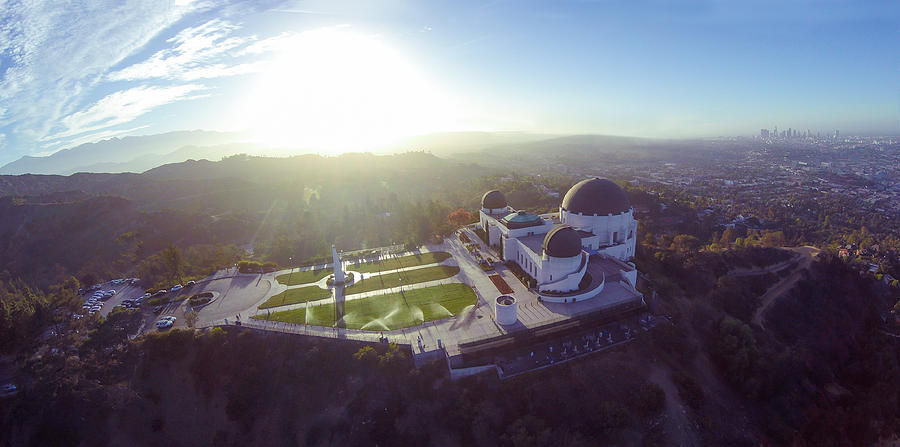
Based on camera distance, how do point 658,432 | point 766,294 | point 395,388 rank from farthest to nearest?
point 766,294
point 395,388
point 658,432

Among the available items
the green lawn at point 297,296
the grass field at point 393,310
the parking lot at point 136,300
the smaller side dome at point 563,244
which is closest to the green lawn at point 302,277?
the green lawn at point 297,296

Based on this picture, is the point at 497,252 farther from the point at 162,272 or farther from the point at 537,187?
the point at 537,187

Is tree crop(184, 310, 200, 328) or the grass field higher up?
tree crop(184, 310, 200, 328)

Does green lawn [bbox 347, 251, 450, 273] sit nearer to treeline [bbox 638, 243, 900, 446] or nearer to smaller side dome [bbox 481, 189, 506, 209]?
smaller side dome [bbox 481, 189, 506, 209]

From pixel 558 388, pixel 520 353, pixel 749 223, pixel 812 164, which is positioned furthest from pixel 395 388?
pixel 812 164

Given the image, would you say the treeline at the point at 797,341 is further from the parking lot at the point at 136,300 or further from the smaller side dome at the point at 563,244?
the parking lot at the point at 136,300

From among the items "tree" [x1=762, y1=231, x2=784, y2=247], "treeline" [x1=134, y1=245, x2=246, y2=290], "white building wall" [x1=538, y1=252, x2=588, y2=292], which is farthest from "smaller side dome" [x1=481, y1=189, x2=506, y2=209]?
"tree" [x1=762, y1=231, x2=784, y2=247]
